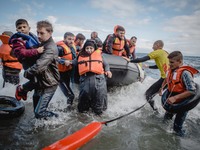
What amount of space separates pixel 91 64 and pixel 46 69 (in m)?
0.88

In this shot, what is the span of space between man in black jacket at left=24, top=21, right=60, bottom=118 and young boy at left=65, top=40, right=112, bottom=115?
62cm

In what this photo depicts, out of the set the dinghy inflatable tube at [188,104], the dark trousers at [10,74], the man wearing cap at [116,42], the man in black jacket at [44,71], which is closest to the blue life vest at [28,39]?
the man in black jacket at [44,71]

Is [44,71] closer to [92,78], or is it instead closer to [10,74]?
[92,78]

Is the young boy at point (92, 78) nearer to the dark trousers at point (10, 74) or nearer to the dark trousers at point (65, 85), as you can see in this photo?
the dark trousers at point (65, 85)

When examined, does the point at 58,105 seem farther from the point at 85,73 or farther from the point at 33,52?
the point at 33,52

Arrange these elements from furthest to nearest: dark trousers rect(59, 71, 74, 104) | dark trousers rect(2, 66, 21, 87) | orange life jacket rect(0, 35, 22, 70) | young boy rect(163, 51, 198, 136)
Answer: dark trousers rect(2, 66, 21, 87), orange life jacket rect(0, 35, 22, 70), dark trousers rect(59, 71, 74, 104), young boy rect(163, 51, 198, 136)

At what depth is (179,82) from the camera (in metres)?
2.60

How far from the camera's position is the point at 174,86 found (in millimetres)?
2695

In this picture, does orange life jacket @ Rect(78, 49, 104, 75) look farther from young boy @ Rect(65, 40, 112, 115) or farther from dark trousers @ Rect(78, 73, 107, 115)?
dark trousers @ Rect(78, 73, 107, 115)

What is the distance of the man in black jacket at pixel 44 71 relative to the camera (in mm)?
2285

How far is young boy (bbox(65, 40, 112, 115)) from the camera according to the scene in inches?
119

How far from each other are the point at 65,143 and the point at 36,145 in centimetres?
64

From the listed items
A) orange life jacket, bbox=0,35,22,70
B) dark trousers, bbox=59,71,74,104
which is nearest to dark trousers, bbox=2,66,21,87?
orange life jacket, bbox=0,35,22,70

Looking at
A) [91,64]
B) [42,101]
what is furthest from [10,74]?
[91,64]
